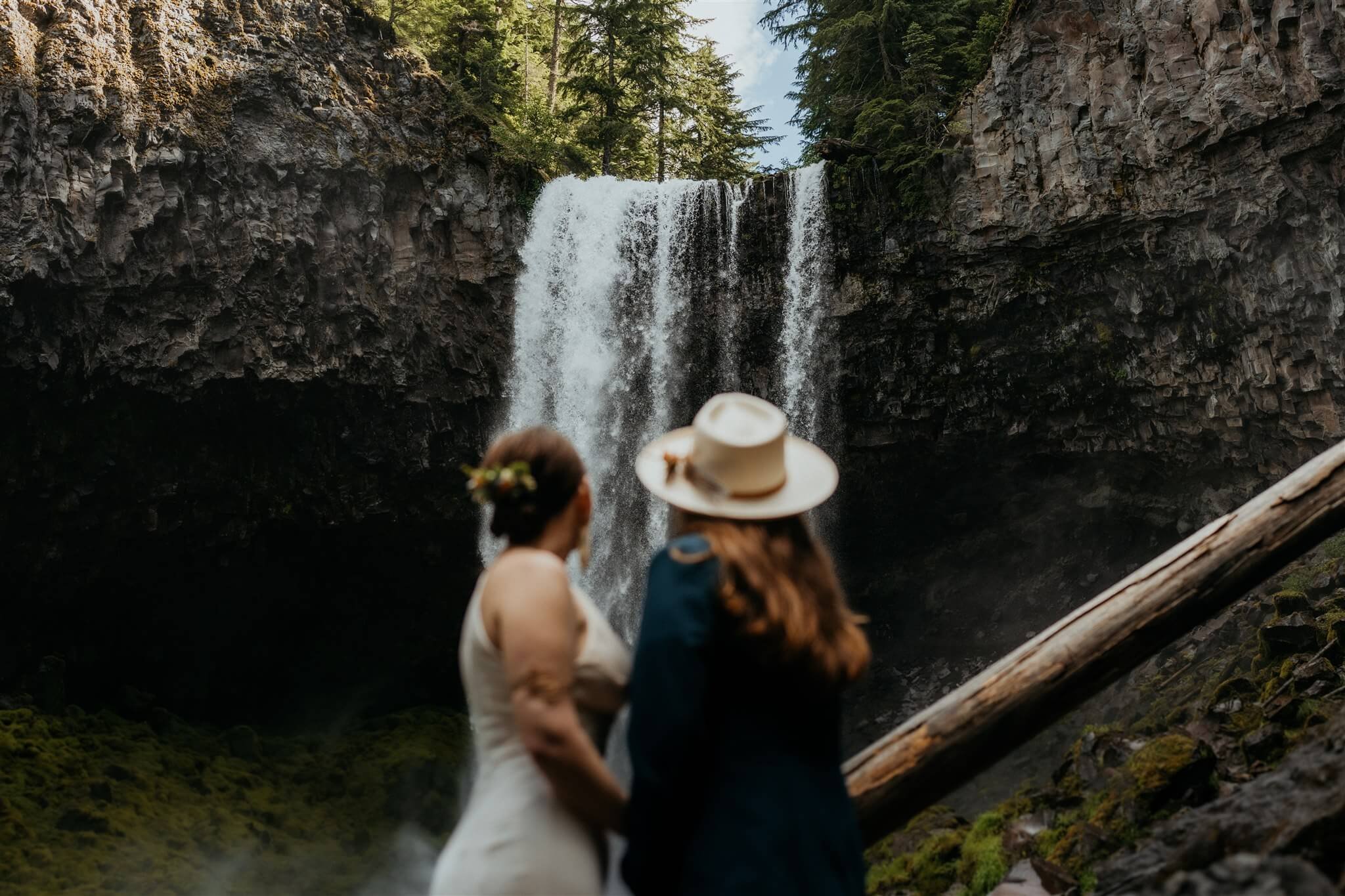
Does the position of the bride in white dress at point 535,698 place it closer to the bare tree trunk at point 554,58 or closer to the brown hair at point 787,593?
the brown hair at point 787,593

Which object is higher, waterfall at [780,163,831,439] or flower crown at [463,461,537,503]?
waterfall at [780,163,831,439]

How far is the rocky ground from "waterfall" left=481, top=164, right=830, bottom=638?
7.50m

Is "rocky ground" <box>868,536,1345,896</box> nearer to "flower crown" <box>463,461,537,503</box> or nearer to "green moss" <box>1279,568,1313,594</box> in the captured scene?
"green moss" <box>1279,568,1313,594</box>

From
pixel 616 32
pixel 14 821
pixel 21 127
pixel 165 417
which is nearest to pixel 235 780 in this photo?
pixel 14 821

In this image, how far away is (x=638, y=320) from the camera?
1605 centimetres

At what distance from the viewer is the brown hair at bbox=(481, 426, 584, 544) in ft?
6.38

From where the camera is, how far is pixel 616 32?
2017cm

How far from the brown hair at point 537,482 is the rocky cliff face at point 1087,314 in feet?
39.4

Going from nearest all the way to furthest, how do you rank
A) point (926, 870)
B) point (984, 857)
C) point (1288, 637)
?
point (984, 857) < point (1288, 637) < point (926, 870)

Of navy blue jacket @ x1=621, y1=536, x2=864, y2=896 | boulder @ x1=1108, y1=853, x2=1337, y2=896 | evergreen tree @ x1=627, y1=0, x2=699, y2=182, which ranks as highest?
evergreen tree @ x1=627, y1=0, x2=699, y2=182

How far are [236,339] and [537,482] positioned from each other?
1282 centimetres

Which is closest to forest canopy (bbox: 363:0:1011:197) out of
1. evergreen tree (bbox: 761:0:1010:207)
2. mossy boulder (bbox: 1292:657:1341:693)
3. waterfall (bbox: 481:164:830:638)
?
evergreen tree (bbox: 761:0:1010:207)

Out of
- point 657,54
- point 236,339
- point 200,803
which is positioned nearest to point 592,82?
point 657,54

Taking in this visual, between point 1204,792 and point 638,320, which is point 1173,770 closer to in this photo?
point 1204,792
